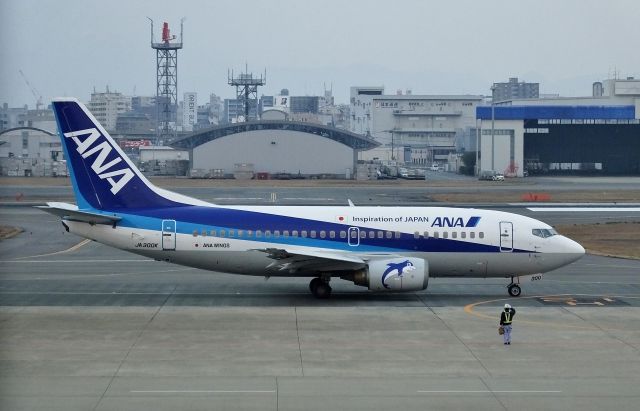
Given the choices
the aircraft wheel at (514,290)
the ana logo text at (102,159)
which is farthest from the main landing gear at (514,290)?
the ana logo text at (102,159)

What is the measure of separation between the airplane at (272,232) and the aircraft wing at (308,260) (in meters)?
0.08

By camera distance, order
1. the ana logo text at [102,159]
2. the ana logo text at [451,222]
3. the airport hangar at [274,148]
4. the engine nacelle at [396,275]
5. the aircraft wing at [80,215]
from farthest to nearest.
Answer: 1. the airport hangar at [274,148]
2. the ana logo text at [451,222]
3. the ana logo text at [102,159]
4. the aircraft wing at [80,215]
5. the engine nacelle at [396,275]

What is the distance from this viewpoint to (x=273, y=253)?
134 ft

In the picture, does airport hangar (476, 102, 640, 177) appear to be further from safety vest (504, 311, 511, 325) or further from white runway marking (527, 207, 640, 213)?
safety vest (504, 311, 511, 325)

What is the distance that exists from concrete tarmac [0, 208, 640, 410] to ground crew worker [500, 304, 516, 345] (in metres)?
0.38

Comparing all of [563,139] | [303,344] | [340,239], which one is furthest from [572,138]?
[303,344]

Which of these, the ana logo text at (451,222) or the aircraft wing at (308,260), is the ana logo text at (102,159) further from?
the ana logo text at (451,222)

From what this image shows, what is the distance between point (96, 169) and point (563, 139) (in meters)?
146

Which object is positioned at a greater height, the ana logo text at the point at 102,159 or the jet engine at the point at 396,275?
the ana logo text at the point at 102,159

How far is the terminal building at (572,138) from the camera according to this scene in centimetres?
16838

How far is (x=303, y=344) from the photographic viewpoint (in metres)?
32.8

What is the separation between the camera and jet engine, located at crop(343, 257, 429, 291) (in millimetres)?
41062

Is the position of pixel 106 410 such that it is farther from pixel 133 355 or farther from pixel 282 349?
pixel 282 349

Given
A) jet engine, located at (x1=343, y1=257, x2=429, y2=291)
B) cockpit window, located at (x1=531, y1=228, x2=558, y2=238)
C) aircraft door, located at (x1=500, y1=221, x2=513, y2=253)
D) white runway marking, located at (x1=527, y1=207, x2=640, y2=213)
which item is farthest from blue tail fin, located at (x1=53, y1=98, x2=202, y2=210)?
white runway marking, located at (x1=527, y1=207, x2=640, y2=213)
